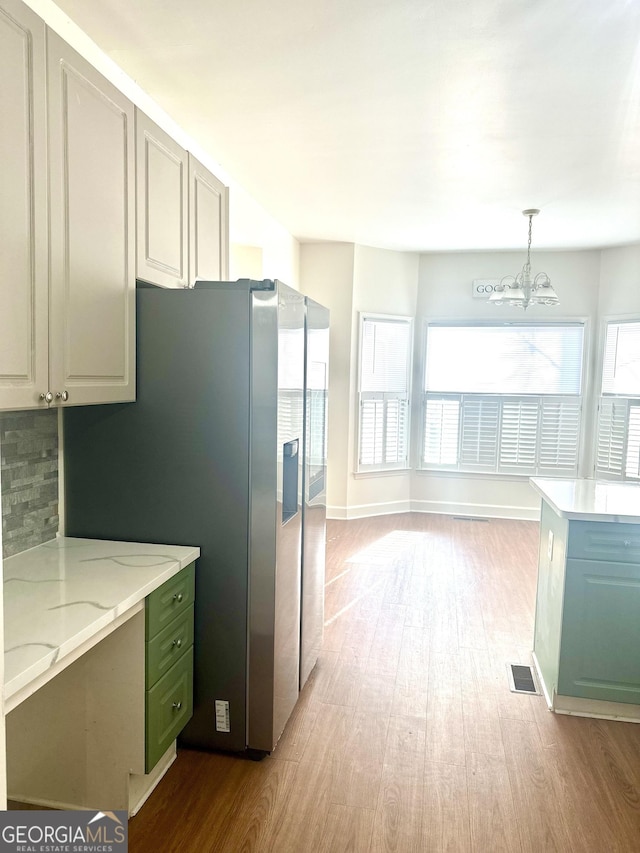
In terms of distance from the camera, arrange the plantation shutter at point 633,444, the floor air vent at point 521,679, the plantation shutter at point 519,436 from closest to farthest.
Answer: the floor air vent at point 521,679, the plantation shutter at point 633,444, the plantation shutter at point 519,436

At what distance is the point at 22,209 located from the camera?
1.47m

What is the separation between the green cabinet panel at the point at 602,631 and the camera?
2.54 metres

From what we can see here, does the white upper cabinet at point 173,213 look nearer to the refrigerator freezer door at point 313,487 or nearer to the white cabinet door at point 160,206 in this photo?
the white cabinet door at point 160,206

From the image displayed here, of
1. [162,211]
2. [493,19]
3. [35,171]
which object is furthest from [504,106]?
[35,171]

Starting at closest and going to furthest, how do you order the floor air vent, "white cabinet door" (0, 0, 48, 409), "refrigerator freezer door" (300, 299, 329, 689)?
"white cabinet door" (0, 0, 48, 409) → "refrigerator freezer door" (300, 299, 329, 689) → the floor air vent

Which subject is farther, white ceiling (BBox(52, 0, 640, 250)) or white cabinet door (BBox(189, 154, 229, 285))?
white cabinet door (BBox(189, 154, 229, 285))

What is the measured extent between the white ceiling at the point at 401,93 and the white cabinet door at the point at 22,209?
861 millimetres

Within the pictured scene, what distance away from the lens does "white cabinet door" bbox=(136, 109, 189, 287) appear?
2.10m

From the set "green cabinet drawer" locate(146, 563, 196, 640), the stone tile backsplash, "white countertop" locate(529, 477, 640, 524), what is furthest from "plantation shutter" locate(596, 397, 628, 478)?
the stone tile backsplash

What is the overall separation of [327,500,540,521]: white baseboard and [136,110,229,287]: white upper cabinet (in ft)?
12.0

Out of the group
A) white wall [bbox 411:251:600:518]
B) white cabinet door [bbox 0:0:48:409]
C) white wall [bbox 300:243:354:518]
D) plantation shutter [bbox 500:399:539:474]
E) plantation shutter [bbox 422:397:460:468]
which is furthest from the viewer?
plantation shutter [bbox 422:397:460:468]

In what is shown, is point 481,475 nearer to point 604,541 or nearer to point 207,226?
point 604,541

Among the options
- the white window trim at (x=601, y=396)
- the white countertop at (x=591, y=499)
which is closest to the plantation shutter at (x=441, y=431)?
the white window trim at (x=601, y=396)

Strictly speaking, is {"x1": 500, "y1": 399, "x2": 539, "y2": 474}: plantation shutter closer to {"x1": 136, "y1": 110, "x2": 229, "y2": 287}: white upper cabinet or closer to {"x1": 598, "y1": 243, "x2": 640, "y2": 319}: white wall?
{"x1": 598, "y1": 243, "x2": 640, "y2": 319}: white wall
